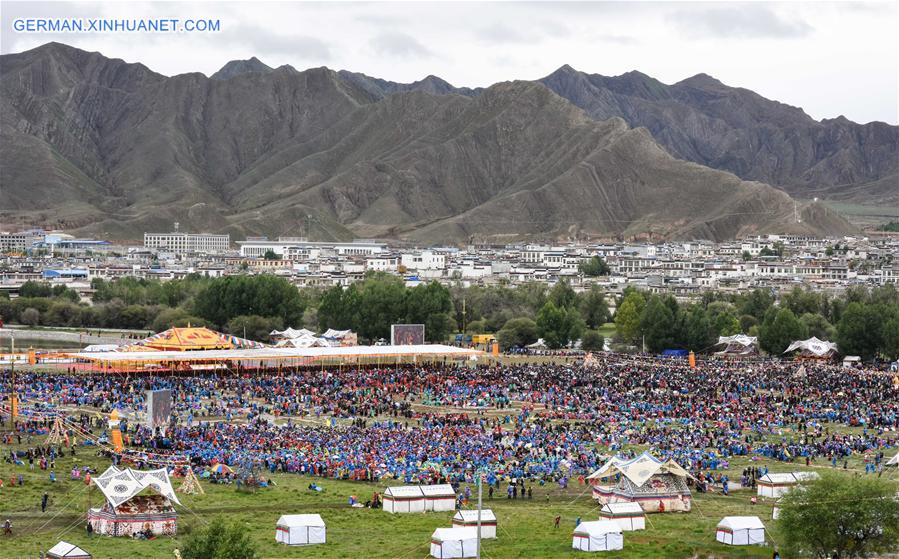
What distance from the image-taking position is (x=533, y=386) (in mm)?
70375

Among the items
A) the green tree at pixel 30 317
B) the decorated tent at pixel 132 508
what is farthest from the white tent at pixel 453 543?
the green tree at pixel 30 317

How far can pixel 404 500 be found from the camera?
1570 inches

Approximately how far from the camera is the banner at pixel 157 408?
52625 mm

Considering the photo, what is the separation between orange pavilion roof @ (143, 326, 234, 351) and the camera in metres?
80.7

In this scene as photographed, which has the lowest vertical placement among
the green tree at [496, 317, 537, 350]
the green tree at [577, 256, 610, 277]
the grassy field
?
the grassy field

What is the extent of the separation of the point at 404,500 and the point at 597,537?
7123mm

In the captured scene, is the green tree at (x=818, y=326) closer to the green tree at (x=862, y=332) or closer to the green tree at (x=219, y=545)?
the green tree at (x=862, y=332)

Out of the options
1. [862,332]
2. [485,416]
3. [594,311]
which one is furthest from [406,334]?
[594,311]

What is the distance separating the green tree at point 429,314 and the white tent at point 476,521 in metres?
66.6

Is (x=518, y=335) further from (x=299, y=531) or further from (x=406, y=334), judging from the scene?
(x=299, y=531)

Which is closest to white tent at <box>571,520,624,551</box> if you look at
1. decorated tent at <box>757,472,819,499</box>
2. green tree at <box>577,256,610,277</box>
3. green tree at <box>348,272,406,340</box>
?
decorated tent at <box>757,472,819,499</box>

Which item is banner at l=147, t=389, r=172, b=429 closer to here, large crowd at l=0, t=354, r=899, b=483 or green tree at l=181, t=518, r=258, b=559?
large crowd at l=0, t=354, r=899, b=483

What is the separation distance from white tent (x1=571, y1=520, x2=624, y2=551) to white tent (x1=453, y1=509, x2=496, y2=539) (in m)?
2.27

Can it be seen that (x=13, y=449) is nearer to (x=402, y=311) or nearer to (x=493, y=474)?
(x=493, y=474)
